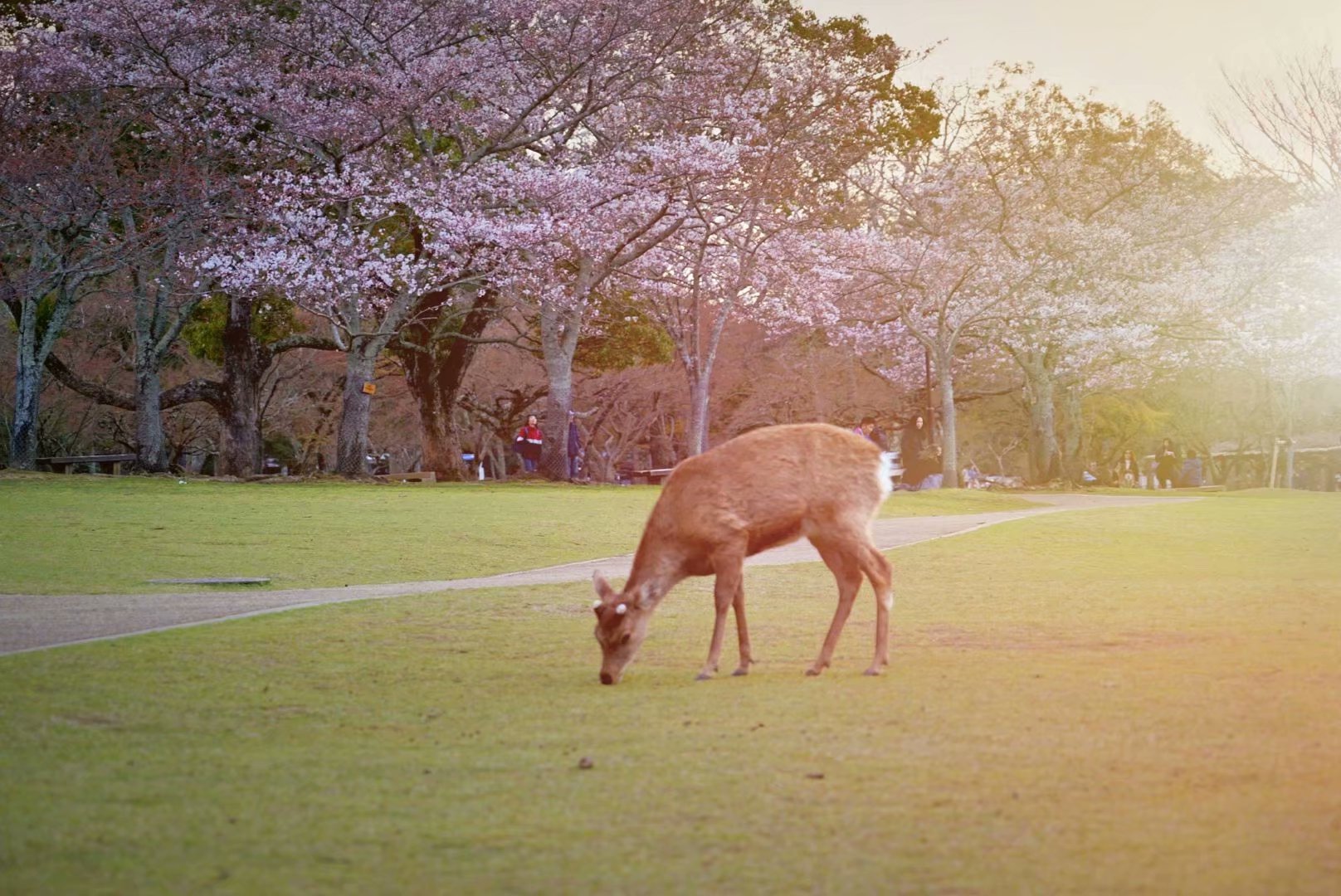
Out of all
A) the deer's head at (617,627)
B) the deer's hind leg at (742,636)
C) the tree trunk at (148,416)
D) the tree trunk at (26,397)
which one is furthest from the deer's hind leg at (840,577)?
the tree trunk at (148,416)

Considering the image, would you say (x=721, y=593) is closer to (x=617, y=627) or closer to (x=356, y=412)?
(x=617, y=627)

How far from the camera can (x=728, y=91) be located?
43.1m

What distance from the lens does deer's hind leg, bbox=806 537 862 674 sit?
9.59m

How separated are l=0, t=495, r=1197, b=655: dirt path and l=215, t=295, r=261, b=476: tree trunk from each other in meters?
25.4

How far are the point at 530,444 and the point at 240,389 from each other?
8677mm

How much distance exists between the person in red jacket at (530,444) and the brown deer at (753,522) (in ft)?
119

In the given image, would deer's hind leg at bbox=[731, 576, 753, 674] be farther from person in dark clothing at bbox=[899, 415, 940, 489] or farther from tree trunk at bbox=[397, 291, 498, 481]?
person in dark clothing at bbox=[899, 415, 940, 489]

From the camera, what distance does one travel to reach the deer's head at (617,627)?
362 inches

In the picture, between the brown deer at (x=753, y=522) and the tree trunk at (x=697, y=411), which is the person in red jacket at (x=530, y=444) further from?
the brown deer at (x=753, y=522)

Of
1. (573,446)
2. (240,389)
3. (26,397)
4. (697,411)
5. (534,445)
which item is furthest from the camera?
(534,445)

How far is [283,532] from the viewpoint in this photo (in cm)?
2227

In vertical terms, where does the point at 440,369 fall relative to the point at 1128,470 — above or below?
above

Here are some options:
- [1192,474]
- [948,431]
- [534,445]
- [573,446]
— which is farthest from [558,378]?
[1192,474]

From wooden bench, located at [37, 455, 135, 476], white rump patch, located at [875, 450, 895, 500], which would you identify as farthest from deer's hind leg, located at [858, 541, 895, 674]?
wooden bench, located at [37, 455, 135, 476]
